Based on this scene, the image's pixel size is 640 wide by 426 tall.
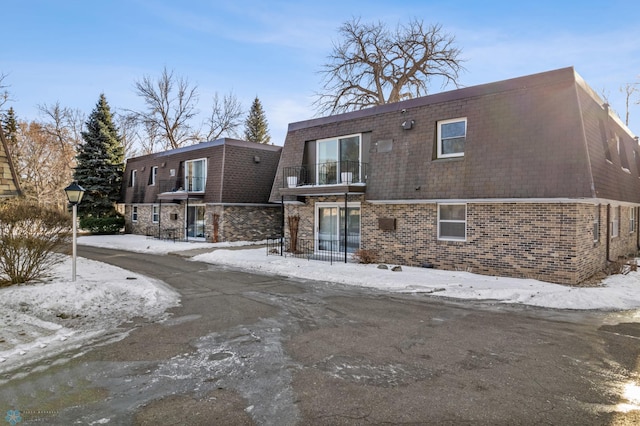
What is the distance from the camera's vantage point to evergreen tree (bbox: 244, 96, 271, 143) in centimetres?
4769

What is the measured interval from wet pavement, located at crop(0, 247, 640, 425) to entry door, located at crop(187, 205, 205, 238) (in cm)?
1647

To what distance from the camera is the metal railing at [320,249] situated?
15617mm

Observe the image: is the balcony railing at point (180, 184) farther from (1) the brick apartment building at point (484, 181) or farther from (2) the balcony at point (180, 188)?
(1) the brick apartment building at point (484, 181)

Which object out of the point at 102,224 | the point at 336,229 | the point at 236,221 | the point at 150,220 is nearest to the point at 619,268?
the point at 336,229

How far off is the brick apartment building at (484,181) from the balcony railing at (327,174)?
0.06m

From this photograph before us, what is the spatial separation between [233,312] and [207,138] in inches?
1417

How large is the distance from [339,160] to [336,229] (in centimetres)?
304

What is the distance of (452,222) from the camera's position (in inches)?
503

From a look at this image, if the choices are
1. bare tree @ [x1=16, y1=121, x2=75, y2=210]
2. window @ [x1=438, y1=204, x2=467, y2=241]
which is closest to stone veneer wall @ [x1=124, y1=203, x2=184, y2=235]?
bare tree @ [x1=16, y1=121, x2=75, y2=210]

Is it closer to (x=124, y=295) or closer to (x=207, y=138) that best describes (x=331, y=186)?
(x=124, y=295)

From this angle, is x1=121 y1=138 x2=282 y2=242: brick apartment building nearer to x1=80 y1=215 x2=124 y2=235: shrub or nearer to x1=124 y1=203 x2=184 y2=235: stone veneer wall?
x1=124 y1=203 x2=184 y2=235: stone veneer wall

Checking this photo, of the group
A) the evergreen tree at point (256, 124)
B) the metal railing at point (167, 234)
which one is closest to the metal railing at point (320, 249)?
the metal railing at point (167, 234)

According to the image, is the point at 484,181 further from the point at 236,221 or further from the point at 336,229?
the point at 236,221

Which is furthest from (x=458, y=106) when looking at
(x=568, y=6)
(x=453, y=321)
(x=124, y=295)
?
(x=124, y=295)
